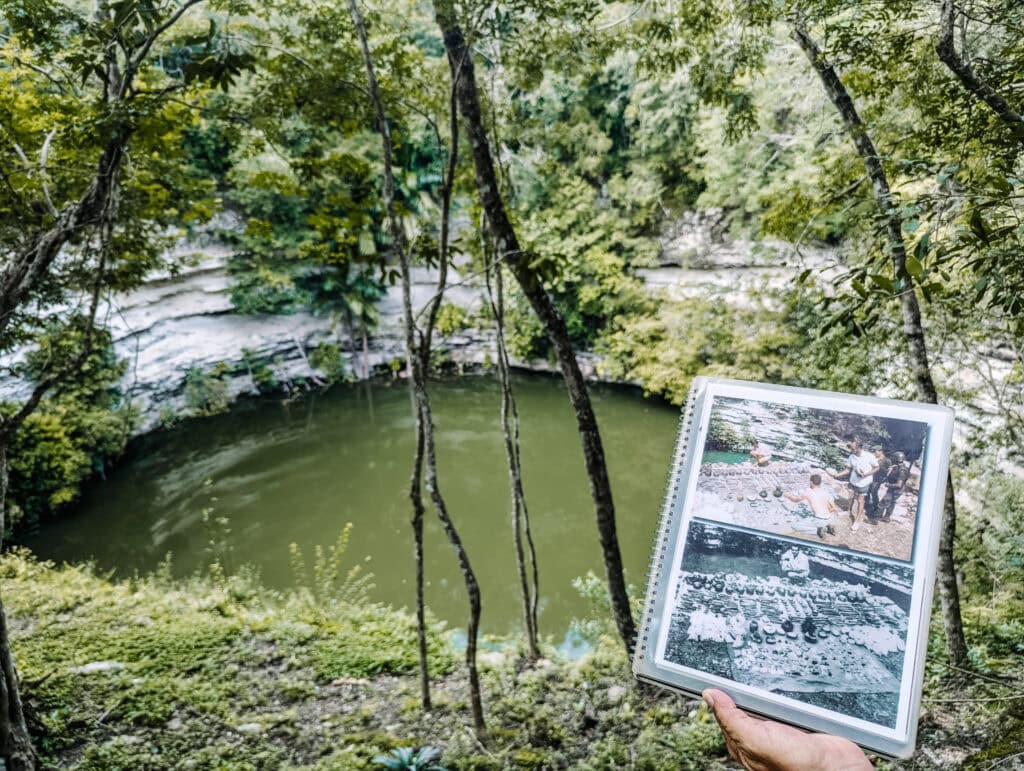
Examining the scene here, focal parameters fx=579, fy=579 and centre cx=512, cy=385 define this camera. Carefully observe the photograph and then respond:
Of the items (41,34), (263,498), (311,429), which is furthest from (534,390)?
(41,34)

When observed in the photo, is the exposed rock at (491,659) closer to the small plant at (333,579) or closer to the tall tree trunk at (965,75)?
the small plant at (333,579)

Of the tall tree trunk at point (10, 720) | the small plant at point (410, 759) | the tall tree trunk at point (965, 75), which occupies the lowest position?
the small plant at point (410, 759)

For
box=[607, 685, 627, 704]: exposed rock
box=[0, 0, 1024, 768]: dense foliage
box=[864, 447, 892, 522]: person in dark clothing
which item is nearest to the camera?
box=[864, 447, 892, 522]: person in dark clothing

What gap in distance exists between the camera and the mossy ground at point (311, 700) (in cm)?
249

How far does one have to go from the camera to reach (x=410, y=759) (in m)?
2.41

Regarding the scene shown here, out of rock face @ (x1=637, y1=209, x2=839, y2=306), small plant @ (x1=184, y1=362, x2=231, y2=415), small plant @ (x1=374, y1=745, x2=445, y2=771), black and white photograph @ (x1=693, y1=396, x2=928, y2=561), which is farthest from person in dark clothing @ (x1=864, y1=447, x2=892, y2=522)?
small plant @ (x1=184, y1=362, x2=231, y2=415)

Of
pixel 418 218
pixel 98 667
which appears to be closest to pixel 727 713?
pixel 418 218

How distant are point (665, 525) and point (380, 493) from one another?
7.10m

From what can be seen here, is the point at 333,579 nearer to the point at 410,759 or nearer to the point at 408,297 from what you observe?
the point at 410,759

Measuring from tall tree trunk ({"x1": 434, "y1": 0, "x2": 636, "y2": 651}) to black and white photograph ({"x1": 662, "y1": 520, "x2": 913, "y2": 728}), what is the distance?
151 centimetres

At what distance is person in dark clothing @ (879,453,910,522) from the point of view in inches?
33.9

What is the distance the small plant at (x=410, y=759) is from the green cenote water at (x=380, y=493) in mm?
2606

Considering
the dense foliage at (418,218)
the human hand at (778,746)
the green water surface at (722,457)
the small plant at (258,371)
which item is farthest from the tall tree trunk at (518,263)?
the small plant at (258,371)

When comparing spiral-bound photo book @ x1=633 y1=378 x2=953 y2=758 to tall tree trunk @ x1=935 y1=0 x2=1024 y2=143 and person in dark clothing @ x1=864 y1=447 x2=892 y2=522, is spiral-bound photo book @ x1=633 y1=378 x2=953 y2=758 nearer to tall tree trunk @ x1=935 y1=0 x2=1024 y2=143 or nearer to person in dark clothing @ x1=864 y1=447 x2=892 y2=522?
person in dark clothing @ x1=864 y1=447 x2=892 y2=522
